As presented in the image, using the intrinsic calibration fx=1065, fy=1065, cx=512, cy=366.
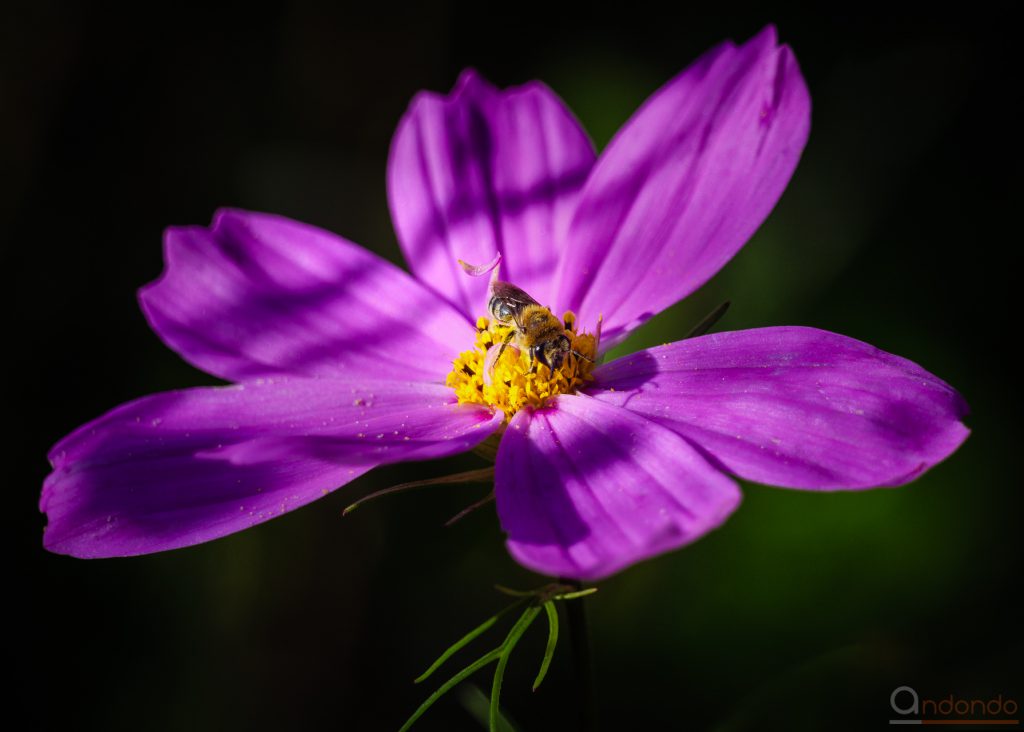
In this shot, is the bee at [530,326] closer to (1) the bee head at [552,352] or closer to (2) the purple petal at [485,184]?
(1) the bee head at [552,352]

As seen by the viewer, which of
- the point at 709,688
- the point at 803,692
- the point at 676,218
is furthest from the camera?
the point at 709,688

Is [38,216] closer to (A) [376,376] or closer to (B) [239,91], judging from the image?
(B) [239,91]

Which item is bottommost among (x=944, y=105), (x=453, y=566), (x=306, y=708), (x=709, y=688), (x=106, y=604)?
(x=709, y=688)

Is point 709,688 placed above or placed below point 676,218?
below

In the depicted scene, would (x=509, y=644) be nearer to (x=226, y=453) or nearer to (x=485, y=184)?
(x=226, y=453)

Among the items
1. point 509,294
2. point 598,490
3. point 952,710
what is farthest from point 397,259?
point 952,710

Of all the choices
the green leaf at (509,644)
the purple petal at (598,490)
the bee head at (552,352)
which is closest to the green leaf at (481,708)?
the green leaf at (509,644)

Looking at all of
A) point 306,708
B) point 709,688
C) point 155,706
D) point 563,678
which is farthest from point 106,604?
point 709,688
